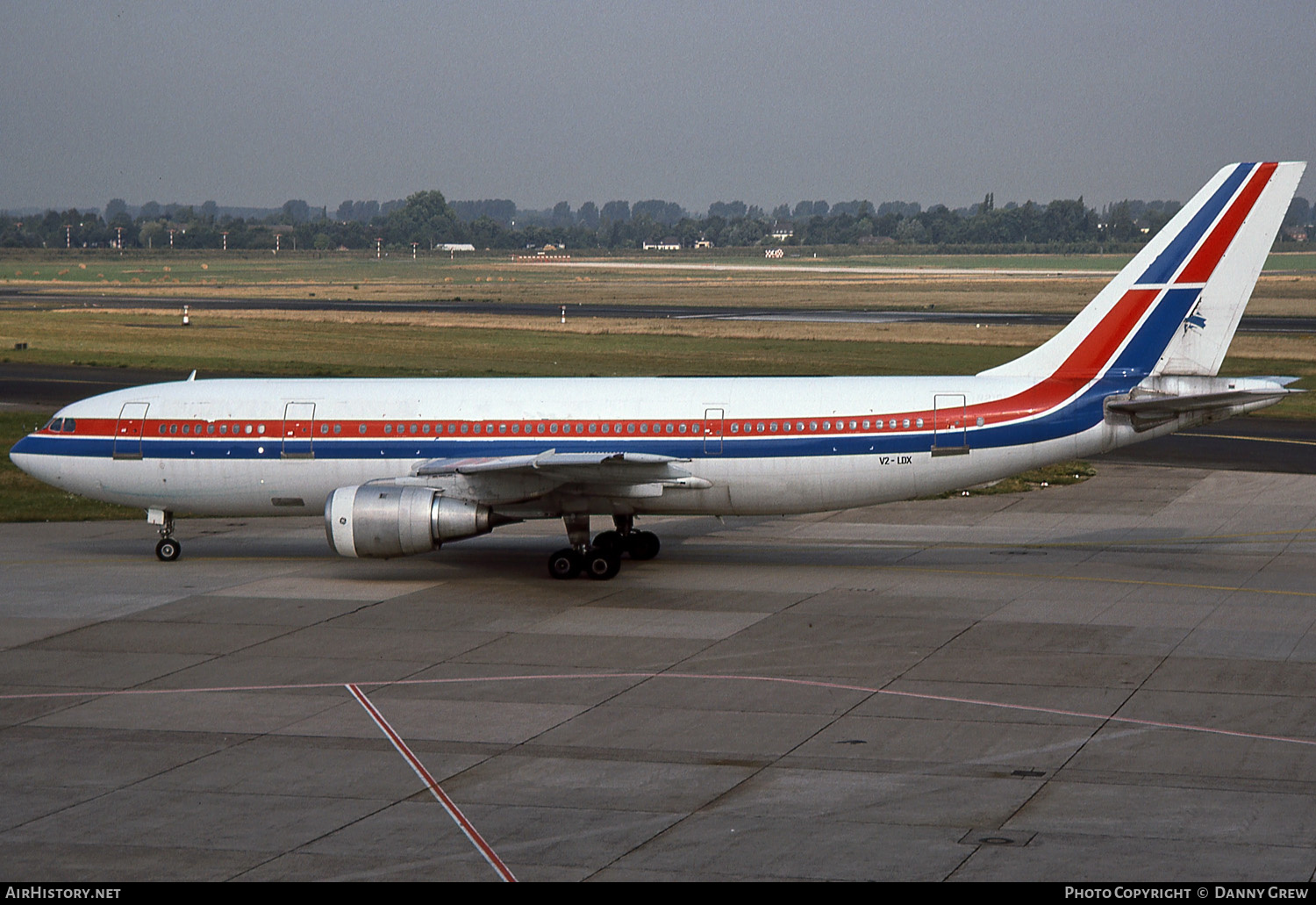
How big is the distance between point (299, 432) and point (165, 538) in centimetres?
439

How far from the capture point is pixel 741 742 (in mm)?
18875

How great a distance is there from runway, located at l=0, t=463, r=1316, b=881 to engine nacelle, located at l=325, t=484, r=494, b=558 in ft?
3.73

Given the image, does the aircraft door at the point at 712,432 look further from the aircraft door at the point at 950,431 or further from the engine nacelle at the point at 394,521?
the engine nacelle at the point at 394,521

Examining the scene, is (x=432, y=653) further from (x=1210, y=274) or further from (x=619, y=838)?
(x=1210, y=274)

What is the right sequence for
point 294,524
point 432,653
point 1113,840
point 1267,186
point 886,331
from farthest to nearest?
point 886,331, point 294,524, point 1267,186, point 432,653, point 1113,840

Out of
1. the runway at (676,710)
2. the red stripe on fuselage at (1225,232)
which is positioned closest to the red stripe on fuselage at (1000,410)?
the red stripe on fuselage at (1225,232)

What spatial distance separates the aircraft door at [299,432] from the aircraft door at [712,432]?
27.6 feet

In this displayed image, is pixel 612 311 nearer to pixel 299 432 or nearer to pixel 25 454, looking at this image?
pixel 25 454

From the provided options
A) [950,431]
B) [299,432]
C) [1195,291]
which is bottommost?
[299,432]

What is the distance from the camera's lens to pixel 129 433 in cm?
3145

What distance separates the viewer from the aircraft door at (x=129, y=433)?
31.4 metres

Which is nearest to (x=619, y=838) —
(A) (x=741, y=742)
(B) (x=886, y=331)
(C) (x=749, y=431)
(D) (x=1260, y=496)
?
(A) (x=741, y=742)

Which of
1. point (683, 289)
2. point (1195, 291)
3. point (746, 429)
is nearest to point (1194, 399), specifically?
point (1195, 291)
